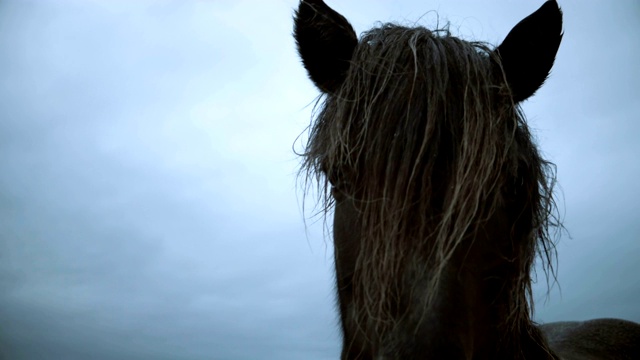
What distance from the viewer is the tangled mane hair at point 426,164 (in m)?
1.71

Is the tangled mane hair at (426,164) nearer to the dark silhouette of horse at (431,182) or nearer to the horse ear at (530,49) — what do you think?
the dark silhouette of horse at (431,182)

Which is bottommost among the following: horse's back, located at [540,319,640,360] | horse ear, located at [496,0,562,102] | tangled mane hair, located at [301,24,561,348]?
horse's back, located at [540,319,640,360]

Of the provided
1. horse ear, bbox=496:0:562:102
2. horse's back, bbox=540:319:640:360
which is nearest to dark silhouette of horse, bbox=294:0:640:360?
horse ear, bbox=496:0:562:102

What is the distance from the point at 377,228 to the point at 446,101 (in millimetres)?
584

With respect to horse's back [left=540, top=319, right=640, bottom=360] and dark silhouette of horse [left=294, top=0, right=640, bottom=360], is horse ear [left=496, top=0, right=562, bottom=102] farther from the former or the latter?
horse's back [left=540, top=319, right=640, bottom=360]

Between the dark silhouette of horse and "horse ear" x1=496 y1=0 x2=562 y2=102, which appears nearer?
the dark silhouette of horse

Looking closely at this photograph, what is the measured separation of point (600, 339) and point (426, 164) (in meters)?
3.75

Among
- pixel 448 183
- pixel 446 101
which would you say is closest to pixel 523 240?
pixel 448 183

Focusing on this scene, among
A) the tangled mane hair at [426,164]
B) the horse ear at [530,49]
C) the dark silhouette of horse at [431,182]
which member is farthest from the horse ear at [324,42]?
the horse ear at [530,49]

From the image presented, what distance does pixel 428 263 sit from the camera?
1678 millimetres

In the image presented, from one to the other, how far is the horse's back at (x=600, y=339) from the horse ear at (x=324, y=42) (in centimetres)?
306

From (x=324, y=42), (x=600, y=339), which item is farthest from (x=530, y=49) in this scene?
(x=600, y=339)

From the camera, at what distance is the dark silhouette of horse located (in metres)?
1.67

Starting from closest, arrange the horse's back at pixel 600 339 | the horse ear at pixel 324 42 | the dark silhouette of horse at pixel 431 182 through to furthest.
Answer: the dark silhouette of horse at pixel 431 182 → the horse ear at pixel 324 42 → the horse's back at pixel 600 339
